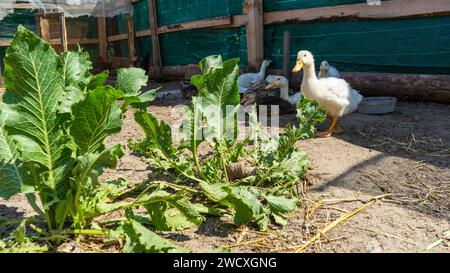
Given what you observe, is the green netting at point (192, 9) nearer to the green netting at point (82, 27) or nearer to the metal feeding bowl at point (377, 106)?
the metal feeding bowl at point (377, 106)

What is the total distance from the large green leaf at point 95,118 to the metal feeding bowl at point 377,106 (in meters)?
2.86

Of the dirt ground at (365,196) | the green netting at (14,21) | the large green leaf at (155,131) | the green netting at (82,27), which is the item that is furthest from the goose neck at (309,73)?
the green netting at (82,27)

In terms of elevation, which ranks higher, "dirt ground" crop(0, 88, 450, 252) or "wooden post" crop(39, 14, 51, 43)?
"wooden post" crop(39, 14, 51, 43)

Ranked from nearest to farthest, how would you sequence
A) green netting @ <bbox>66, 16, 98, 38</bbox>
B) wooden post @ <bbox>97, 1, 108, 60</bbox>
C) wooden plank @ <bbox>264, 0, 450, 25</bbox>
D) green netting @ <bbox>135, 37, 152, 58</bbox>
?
wooden plank @ <bbox>264, 0, 450, 25</bbox>
green netting @ <bbox>135, 37, 152, 58</bbox>
green netting @ <bbox>66, 16, 98, 38</bbox>
wooden post @ <bbox>97, 1, 108, 60</bbox>

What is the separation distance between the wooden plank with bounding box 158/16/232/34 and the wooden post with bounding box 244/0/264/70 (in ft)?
1.63

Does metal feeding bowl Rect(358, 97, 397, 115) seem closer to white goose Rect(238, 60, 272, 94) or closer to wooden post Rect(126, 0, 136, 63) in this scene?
white goose Rect(238, 60, 272, 94)

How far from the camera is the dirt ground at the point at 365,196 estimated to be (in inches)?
64.3

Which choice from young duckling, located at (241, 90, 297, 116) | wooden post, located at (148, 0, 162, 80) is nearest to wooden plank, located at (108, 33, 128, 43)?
wooden post, located at (148, 0, 162, 80)

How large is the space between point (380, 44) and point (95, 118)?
138 inches

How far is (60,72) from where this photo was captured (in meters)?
1.55

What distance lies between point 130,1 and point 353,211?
8120 millimetres

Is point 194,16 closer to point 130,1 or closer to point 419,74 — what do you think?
point 130,1

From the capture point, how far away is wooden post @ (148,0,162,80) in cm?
789

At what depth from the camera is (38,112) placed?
1526mm
